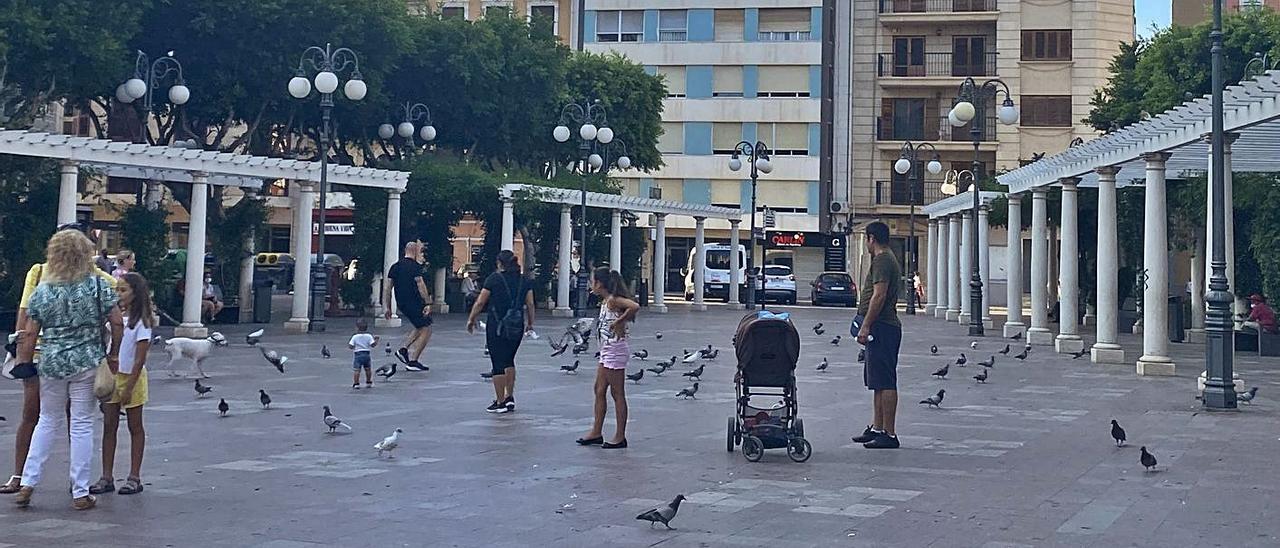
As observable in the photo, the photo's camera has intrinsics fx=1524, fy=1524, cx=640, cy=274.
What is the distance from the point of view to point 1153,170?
69.5ft

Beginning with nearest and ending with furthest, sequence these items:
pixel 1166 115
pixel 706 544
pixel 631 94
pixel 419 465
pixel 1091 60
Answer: pixel 706 544
pixel 419 465
pixel 1166 115
pixel 631 94
pixel 1091 60

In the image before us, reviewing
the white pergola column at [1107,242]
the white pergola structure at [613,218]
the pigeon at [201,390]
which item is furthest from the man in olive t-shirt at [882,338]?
the white pergola structure at [613,218]

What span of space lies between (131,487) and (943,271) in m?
41.9

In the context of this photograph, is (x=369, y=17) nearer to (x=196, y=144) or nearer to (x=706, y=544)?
(x=196, y=144)

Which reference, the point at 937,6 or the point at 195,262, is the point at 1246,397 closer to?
the point at 195,262

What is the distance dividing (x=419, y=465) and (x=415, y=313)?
9.31 m

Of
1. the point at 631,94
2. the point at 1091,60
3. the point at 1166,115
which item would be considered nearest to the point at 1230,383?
the point at 1166,115

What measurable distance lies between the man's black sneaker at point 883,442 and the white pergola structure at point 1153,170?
625 centimetres

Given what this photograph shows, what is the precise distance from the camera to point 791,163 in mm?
67188

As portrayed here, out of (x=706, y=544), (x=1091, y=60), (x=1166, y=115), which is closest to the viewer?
(x=706, y=544)

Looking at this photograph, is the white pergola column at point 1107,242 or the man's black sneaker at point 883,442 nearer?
the man's black sneaker at point 883,442

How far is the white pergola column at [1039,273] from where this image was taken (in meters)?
29.9

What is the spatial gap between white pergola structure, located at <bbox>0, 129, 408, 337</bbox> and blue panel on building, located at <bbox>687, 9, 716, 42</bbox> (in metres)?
35.4

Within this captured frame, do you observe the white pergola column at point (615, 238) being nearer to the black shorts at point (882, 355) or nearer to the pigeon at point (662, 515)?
the black shorts at point (882, 355)
